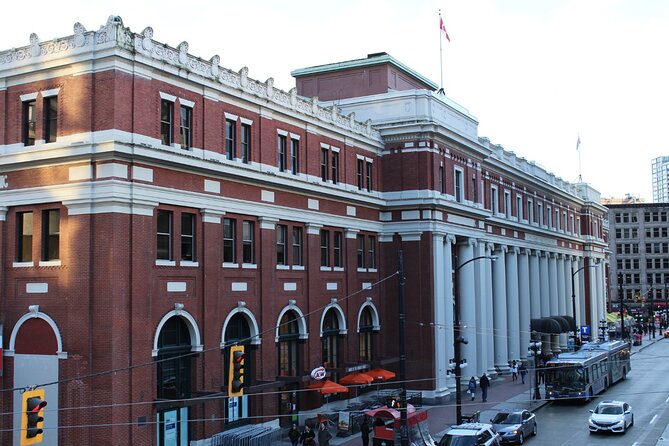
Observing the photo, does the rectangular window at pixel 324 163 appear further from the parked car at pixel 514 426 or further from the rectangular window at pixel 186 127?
the parked car at pixel 514 426

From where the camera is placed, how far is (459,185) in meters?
54.2

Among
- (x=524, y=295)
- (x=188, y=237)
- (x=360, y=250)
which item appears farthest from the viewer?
(x=524, y=295)

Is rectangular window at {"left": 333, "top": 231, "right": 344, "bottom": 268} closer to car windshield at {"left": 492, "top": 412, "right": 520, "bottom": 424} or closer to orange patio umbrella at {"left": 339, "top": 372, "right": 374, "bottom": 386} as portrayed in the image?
orange patio umbrella at {"left": 339, "top": 372, "right": 374, "bottom": 386}

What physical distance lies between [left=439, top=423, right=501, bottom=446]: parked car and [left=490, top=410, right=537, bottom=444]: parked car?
319 cm

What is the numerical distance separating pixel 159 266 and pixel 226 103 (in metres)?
8.97

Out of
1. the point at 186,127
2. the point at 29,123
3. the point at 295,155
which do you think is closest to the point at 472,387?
the point at 295,155

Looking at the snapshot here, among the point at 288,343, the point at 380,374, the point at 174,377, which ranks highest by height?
the point at 288,343

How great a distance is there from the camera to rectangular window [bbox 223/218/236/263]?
116 feet

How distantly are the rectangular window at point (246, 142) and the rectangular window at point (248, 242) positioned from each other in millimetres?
3186

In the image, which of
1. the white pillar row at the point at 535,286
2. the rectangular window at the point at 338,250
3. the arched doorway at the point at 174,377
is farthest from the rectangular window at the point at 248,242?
the white pillar row at the point at 535,286

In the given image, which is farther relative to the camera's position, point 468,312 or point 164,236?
point 468,312

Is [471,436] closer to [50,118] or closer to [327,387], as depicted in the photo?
[327,387]

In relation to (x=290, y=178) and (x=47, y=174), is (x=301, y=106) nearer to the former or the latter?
(x=290, y=178)

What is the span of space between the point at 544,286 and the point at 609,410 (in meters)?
40.7
